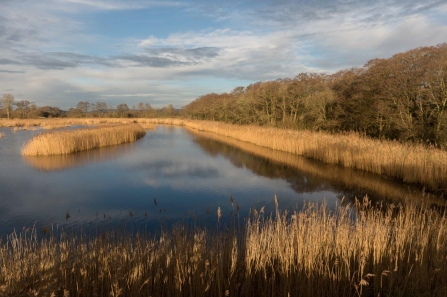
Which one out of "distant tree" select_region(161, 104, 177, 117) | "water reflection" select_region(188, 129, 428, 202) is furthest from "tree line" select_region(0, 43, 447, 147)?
"distant tree" select_region(161, 104, 177, 117)

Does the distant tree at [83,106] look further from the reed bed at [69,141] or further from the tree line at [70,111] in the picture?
the reed bed at [69,141]

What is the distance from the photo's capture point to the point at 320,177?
10.9 metres

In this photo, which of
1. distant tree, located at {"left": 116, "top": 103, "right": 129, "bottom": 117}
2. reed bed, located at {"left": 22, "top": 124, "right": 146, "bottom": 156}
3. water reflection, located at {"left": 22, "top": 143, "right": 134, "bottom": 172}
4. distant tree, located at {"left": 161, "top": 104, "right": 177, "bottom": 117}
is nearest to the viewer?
water reflection, located at {"left": 22, "top": 143, "right": 134, "bottom": 172}

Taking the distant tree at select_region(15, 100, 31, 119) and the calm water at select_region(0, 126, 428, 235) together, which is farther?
the distant tree at select_region(15, 100, 31, 119)

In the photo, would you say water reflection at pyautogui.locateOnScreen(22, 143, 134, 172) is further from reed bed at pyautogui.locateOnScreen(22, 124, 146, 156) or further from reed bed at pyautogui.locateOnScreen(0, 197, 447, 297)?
reed bed at pyautogui.locateOnScreen(0, 197, 447, 297)

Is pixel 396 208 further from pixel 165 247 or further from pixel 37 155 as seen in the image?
pixel 37 155

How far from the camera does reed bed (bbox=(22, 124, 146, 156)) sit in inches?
582

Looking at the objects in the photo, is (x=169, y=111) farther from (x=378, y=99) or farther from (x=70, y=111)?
(x=378, y=99)

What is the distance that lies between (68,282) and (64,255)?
0.31 meters

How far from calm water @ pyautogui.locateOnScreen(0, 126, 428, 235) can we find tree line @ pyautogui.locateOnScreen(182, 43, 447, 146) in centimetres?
325

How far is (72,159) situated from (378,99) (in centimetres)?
1422

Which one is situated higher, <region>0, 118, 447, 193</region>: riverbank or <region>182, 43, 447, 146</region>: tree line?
<region>182, 43, 447, 146</region>: tree line

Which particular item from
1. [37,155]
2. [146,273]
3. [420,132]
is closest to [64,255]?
[146,273]

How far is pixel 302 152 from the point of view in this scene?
15.5 metres
